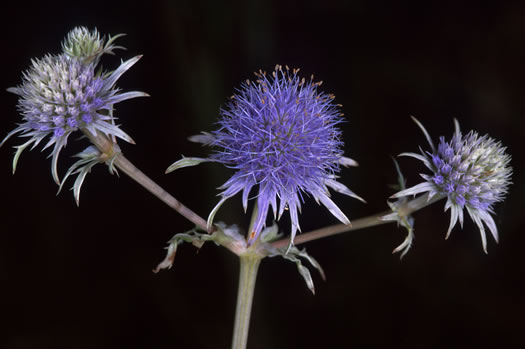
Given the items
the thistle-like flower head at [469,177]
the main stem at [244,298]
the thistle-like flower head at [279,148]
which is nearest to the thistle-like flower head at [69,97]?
the thistle-like flower head at [279,148]

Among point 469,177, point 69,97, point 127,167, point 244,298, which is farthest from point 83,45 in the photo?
point 469,177

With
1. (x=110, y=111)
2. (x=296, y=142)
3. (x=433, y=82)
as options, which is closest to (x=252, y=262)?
(x=296, y=142)

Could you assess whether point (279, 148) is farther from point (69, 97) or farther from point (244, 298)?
point (69, 97)

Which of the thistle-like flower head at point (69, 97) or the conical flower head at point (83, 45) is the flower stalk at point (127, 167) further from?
the conical flower head at point (83, 45)

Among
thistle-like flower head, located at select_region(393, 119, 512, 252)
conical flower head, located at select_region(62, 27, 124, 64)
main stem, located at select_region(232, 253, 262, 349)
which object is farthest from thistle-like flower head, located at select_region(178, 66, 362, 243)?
conical flower head, located at select_region(62, 27, 124, 64)

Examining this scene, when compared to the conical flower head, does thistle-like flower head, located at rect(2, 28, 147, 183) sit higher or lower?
lower

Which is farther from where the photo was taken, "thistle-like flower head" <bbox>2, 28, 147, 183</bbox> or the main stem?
the main stem

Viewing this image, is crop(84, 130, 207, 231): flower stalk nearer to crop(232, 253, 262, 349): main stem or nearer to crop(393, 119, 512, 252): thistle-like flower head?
crop(232, 253, 262, 349): main stem

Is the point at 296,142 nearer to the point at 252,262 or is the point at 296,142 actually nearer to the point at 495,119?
the point at 252,262
